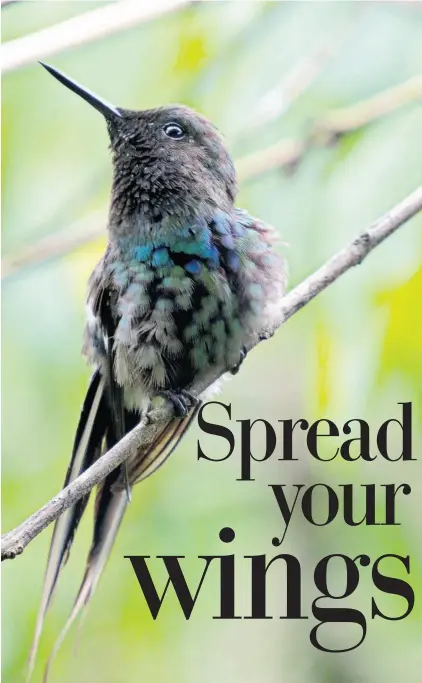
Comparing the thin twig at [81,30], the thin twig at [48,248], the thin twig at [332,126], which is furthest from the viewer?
the thin twig at [332,126]

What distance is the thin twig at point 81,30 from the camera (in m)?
2.31

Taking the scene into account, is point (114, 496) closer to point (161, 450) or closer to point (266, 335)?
point (161, 450)

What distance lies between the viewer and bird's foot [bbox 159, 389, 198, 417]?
2627mm

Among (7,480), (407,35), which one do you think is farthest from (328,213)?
(7,480)

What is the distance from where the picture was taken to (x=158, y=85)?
288 cm

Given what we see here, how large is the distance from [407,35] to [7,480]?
196 centimetres

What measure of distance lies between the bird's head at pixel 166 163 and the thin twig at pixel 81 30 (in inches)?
11.9

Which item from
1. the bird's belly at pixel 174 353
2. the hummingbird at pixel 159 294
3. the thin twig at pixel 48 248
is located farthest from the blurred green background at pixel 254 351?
the bird's belly at pixel 174 353

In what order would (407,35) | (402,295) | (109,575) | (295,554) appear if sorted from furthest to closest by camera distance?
(407,35)
(109,575)
(295,554)
(402,295)

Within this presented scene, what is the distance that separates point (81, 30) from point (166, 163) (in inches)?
21.1

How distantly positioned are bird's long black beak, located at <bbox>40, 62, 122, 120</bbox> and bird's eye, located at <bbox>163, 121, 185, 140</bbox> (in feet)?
0.50

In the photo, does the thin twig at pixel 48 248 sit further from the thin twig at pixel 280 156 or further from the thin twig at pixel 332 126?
the thin twig at pixel 332 126

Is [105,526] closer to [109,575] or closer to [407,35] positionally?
[109,575]

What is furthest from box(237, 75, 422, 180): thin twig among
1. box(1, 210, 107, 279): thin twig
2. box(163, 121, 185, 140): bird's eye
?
box(1, 210, 107, 279): thin twig
